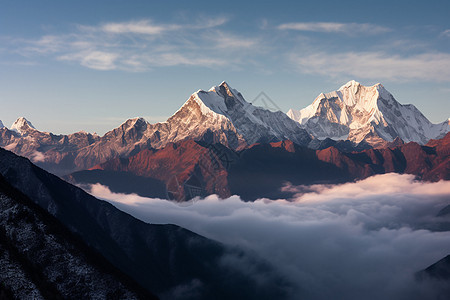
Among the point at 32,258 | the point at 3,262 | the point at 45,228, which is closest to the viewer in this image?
the point at 3,262

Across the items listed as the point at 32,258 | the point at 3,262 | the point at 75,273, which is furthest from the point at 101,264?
the point at 3,262

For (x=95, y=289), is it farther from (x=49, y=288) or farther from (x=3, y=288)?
(x=3, y=288)

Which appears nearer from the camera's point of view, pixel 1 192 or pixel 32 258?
pixel 32 258

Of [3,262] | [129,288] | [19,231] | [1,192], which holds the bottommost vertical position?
[129,288]

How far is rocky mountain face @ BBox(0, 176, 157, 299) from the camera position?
123938 mm

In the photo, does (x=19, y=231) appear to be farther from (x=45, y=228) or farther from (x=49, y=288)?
(x=49, y=288)

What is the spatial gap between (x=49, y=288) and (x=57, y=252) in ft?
54.6

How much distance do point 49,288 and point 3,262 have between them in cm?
1522

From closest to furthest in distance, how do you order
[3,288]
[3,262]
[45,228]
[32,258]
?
[3,288] < [3,262] < [32,258] < [45,228]

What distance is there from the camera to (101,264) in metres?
150

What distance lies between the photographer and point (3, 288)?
10988 cm

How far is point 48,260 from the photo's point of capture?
13525 centimetres

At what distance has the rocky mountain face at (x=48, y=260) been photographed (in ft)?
407

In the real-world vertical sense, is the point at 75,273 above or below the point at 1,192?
below
